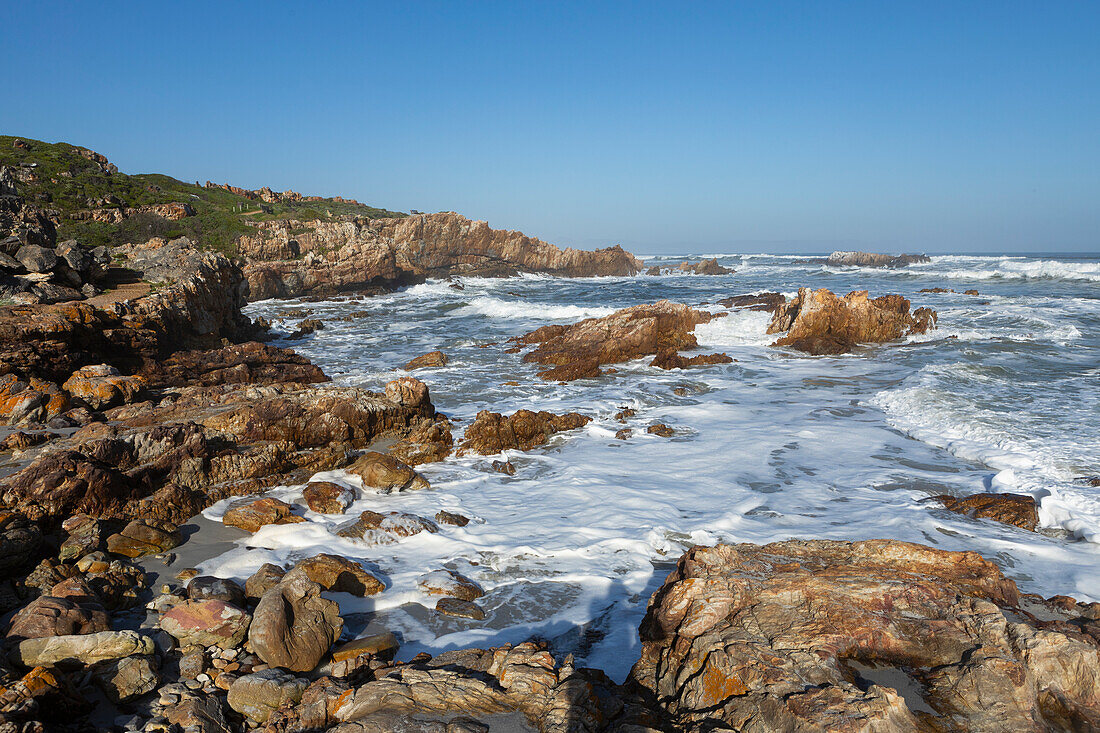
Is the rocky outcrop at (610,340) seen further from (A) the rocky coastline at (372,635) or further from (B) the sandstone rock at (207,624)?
(B) the sandstone rock at (207,624)

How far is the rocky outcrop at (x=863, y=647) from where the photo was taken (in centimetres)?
277

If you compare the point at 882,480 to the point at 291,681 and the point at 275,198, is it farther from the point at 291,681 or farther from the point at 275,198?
the point at 275,198

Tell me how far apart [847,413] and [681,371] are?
5184mm

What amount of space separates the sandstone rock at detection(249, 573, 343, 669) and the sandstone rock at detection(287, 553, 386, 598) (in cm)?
70

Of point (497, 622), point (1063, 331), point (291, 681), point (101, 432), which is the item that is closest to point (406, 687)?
point (291, 681)

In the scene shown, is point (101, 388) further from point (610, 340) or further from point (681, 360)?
point (681, 360)

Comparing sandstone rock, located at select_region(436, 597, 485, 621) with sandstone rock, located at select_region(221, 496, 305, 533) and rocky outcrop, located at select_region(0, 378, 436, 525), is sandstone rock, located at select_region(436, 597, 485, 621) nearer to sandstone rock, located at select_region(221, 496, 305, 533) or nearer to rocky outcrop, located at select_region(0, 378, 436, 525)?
sandstone rock, located at select_region(221, 496, 305, 533)

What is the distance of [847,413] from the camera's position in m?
11.3

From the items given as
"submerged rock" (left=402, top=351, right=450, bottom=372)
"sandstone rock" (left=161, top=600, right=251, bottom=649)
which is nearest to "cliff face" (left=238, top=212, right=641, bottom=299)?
"submerged rock" (left=402, top=351, right=450, bottom=372)

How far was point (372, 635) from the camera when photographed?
14.5 feet

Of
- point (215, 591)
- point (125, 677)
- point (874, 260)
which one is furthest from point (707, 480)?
point (874, 260)

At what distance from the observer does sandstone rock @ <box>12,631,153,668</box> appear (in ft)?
11.2

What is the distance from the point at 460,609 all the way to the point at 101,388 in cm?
829

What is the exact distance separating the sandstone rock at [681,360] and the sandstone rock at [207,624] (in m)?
13.5
